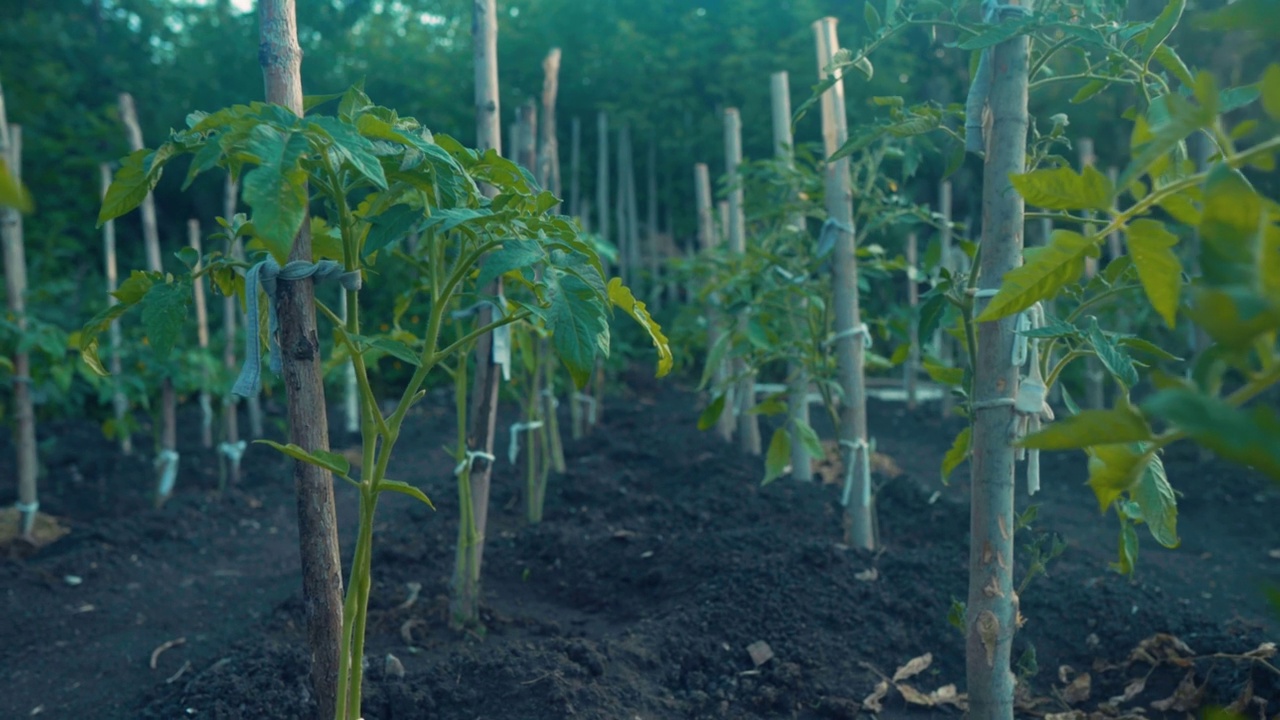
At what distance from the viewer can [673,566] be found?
3801 mm

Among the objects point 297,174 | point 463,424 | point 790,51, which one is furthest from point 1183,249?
point 297,174

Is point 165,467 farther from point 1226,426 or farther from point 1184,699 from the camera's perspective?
point 1226,426

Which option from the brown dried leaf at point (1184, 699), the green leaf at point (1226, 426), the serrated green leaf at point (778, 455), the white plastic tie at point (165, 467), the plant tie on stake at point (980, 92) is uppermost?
the plant tie on stake at point (980, 92)

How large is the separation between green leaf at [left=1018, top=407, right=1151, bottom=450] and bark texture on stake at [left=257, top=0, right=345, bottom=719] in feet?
4.67

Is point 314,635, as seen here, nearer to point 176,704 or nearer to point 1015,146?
point 176,704

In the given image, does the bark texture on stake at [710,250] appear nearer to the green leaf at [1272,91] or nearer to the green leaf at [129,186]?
the green leaf at [129,186]

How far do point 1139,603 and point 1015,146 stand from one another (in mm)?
1860

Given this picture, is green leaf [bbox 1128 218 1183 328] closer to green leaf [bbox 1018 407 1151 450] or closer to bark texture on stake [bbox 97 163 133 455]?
green leaf [bbox 1018 407 1151 450]

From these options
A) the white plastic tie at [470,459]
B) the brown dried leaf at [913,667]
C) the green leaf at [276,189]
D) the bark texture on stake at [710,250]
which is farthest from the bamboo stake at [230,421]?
the green leaf at [276,189]

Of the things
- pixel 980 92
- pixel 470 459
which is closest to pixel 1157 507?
pixel 980 92

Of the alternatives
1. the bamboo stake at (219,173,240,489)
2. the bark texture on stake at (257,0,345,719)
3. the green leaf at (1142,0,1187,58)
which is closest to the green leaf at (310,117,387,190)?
the bark texture on stake at (257,0,345,719)

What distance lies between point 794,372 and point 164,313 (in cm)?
325

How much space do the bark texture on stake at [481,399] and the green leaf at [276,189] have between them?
1761mm

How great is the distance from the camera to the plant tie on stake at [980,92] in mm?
2150
